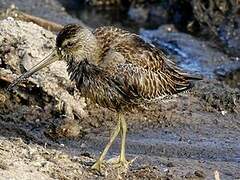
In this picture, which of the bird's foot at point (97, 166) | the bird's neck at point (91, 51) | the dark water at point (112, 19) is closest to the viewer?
the bird's foot at point (97, 166)

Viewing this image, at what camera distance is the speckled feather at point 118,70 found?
7840 mm

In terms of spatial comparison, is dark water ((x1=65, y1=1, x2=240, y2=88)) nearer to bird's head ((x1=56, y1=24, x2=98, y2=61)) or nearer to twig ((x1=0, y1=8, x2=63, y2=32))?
twig ((x1=0, y1=8, x2=63, y2=32))

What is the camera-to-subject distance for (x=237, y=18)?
51.2 ft

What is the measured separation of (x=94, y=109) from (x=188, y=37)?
238 inches

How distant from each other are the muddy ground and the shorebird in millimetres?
479

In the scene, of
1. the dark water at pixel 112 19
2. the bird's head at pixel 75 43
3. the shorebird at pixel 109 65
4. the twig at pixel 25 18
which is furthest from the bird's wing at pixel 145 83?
the dark water at pixel 112 19

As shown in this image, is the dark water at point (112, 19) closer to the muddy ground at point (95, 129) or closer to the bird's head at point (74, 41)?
the muddy ground at point (95, 129)

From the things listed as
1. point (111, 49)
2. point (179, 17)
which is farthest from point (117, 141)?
point (179, 17)

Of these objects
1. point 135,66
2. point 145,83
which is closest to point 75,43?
point 135,66

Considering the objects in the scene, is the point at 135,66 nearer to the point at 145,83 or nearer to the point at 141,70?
the point at 141,70

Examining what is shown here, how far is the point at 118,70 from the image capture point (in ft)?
25.8

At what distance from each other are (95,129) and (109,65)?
6.39 feet

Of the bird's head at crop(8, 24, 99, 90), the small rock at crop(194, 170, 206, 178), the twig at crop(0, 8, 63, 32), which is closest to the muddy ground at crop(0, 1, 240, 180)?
the small rock at crop(194, 170, 206, 178)

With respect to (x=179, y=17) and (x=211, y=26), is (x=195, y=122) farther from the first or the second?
(x=179, y=17)
